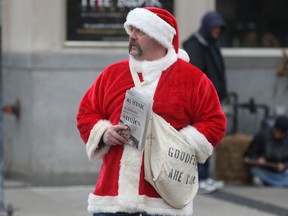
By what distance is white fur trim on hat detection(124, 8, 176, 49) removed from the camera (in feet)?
15.2

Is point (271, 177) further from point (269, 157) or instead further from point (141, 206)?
point (141, 206)

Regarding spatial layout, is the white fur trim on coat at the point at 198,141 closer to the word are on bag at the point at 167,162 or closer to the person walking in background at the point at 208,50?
the word are on bag at the point at 167,162

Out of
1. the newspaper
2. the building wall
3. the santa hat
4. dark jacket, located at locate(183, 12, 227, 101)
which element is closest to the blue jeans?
dark jacket, located at locate(183, 12, 227, 101)

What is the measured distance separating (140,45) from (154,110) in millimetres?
363

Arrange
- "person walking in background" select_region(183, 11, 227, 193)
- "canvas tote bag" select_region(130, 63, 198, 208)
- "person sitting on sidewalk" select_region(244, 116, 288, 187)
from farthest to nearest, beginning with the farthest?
"person sitting on sidewalk" select_region(244, 116, 288, 187) < "person walking in background" select_region(183, 11, 227, 193) < "canvas tote bag" select_region(130, 63, 198, 208)

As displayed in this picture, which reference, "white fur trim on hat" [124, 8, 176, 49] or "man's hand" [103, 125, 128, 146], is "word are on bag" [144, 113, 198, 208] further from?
"white fur trim on hat" [124, 8, 176, 49]

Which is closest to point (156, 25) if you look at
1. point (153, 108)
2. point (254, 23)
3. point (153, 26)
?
point (153, 26)

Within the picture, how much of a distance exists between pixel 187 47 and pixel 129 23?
440 centimetres

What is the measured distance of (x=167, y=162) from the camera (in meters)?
4.51

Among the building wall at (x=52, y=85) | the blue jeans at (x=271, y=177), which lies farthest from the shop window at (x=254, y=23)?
the blue jeans at (x=271, y=177)

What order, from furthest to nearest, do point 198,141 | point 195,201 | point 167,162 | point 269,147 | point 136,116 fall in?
point 269,147
point 195,201
point 198,141
point 167,162
point 136,116

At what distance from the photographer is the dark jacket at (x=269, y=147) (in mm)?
9758

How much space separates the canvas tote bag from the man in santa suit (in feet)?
0.14

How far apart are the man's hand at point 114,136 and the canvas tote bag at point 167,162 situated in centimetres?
15
